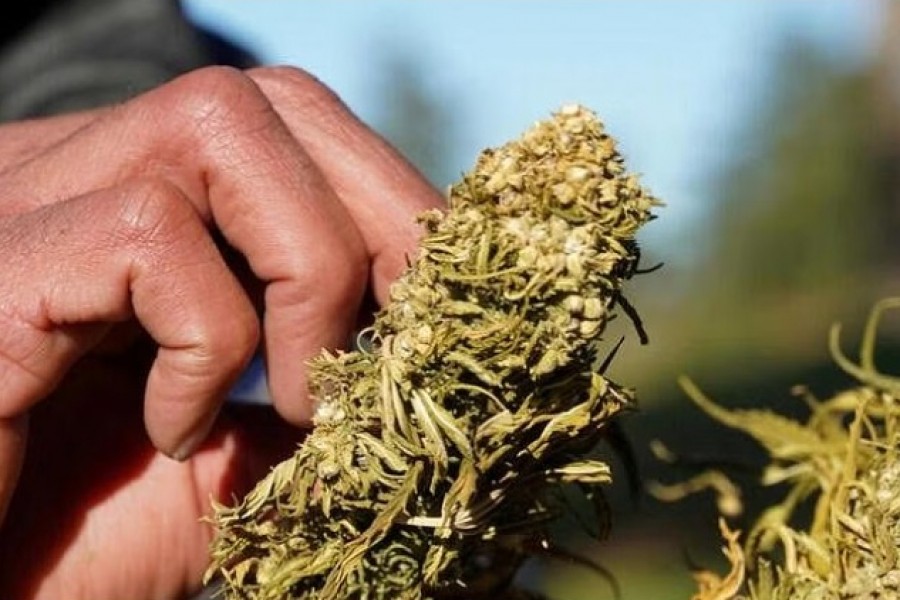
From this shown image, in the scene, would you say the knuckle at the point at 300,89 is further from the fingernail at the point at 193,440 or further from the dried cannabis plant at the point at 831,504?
the dried cannabis plant at the point at 831,504

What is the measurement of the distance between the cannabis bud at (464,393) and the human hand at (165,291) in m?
0.22

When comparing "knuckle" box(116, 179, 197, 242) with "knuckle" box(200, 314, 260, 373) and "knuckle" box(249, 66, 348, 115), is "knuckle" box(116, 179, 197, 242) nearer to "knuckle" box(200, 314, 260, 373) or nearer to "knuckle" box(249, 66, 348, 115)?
"knuckle" box(200, 314, 260, 373)

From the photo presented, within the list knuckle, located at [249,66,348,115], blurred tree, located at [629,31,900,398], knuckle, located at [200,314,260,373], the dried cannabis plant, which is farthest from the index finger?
blurred tree, located at [629,31,900,398]

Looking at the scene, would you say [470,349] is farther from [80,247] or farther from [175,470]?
[175,470]

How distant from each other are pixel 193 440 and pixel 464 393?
0.37 metres

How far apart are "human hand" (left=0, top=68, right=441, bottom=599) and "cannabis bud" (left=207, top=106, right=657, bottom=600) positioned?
0.71 ft

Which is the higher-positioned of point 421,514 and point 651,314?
point 421,514

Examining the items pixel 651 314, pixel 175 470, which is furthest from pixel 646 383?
pixel 175 470

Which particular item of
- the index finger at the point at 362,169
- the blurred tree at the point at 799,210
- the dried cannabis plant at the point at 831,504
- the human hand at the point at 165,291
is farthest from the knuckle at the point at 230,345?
the blurred tree at the point at 799,210

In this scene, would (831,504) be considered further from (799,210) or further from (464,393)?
(799,210)

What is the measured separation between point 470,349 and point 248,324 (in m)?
0.32

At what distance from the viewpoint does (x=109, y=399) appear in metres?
1.37

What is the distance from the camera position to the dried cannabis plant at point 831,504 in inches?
36.7

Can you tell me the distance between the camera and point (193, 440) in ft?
4.01
